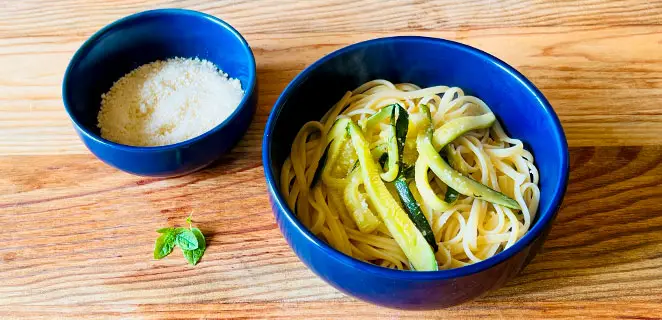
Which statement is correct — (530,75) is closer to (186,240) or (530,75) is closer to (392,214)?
(392,214)

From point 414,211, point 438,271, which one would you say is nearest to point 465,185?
point 414,211

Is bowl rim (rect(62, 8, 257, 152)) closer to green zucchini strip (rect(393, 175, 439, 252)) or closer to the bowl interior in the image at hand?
the bowl interior

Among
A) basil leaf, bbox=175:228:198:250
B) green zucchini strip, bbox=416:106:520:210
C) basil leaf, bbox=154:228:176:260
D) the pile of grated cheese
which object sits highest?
green zucchini strip, bbox=416:106:520:210

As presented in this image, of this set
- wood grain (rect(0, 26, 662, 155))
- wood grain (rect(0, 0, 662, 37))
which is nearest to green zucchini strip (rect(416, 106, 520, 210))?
wood grain (rect(0, 26, 662, 155))

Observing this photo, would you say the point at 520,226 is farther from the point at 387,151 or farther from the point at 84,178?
the point at 84,178

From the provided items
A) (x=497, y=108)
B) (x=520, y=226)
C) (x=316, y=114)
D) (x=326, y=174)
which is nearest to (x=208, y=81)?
(x=316, y=114)
